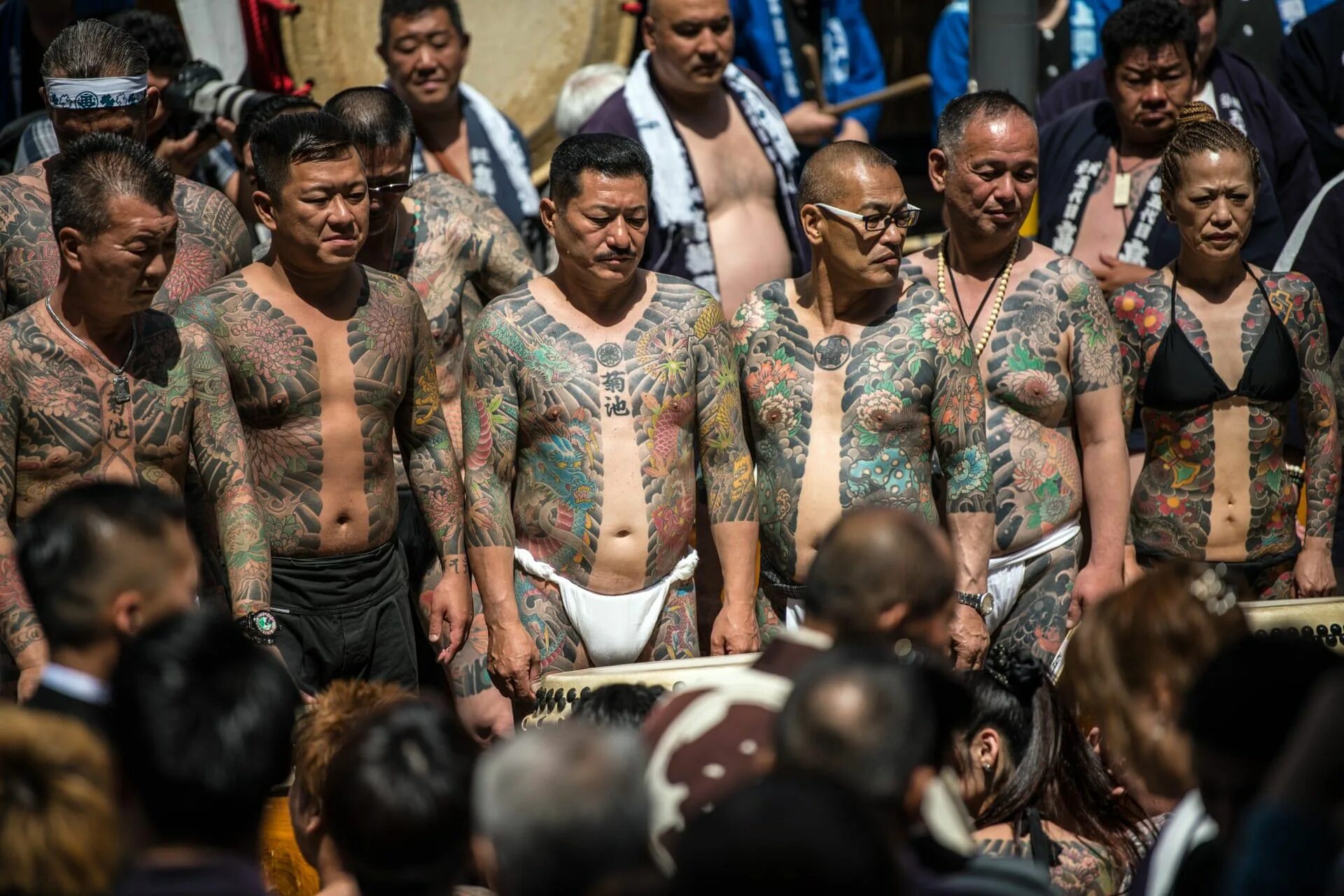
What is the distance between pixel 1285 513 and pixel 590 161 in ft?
8.14

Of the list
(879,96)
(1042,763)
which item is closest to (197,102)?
(879,96)

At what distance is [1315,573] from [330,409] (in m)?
3.07

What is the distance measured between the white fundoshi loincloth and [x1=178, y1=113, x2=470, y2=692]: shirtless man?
0.93 feet

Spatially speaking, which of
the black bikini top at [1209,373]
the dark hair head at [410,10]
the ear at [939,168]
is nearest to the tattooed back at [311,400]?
the ear at [939,168]

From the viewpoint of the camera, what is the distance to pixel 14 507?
4.29 m

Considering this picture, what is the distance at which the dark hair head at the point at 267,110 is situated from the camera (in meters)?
5.57

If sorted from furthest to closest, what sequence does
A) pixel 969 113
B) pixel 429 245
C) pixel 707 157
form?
pixel 707 157
pixel 429 245
pixel 969 113

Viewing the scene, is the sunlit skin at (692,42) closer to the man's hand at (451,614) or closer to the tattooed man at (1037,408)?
the tattooed man at (1037,408)

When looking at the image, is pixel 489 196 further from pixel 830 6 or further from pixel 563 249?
pixel 830 6

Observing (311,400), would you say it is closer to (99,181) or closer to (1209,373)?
(99,181)

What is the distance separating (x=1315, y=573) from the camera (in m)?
5.33

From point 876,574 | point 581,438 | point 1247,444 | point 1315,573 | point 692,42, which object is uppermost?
point 692,42

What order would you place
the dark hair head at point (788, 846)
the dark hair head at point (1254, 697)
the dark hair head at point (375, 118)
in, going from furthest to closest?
1. the dark hair head at point (375, 118)
2. the dark hair head at point (1254, 697)
3. the dark hair head at point (788, 846)

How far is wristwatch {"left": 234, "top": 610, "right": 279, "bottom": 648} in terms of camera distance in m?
4.35
